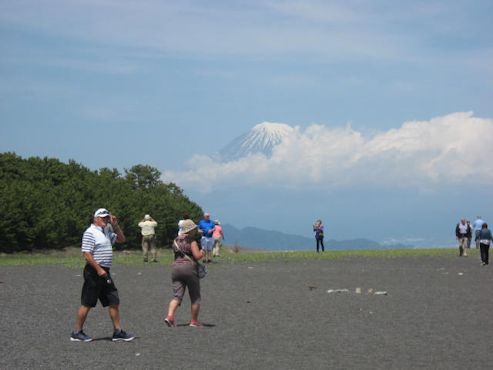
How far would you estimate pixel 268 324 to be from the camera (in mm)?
17062

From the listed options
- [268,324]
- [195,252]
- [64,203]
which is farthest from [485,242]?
[64,203]

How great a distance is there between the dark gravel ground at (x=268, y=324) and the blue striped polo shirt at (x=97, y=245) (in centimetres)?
132

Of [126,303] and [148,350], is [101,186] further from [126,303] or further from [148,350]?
[148,350]

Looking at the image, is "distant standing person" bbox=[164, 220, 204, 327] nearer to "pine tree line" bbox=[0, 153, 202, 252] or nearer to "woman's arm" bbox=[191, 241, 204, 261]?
"woman's arm" bbox=[191, 241, 204, 261]

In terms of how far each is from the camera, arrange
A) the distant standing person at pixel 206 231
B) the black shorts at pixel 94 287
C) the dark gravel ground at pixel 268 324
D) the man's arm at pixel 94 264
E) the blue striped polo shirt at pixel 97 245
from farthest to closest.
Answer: the distant standing person at pixel 206 231 < the black shorts at pixel 94 287 < the blue striped polo shirt at pixel 97 245 < the man's arm at pixel 94 264 < the dark gravel ground at pixel 268 324

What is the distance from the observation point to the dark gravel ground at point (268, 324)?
1259 cm

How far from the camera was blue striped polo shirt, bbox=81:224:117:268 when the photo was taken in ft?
46.6

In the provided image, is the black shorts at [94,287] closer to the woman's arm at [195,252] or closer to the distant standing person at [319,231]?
the woman's arm at [195,252]

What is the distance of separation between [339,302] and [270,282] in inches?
274

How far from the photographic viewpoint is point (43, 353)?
13.0 metres

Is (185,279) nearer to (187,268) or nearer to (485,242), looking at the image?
(187,268)

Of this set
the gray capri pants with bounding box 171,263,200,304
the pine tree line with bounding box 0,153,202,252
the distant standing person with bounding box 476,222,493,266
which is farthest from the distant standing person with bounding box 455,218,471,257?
the gray capri pants with bounding box 171,263,200,304

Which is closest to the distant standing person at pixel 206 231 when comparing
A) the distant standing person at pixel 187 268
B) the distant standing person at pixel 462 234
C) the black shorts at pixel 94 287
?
the distant standing person at pixel 462 234

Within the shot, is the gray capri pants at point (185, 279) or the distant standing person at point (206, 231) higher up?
the distant standing person at point (206, 231)
